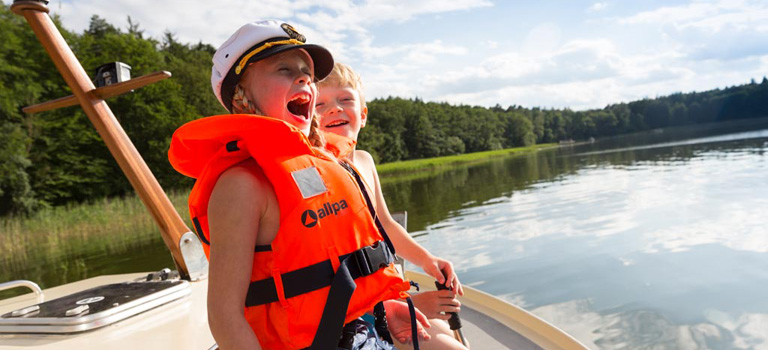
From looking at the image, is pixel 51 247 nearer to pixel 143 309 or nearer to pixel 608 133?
pixel 143 309

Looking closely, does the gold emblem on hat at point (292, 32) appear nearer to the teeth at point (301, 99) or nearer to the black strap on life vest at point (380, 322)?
the teeth at point (301, 99)

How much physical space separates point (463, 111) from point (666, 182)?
75726 millimetres

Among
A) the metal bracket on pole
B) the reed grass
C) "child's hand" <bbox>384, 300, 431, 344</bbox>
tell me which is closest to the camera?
"child's hand" <bbox>384, 300, 431, 344</bbox>

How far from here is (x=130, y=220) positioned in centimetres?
1834

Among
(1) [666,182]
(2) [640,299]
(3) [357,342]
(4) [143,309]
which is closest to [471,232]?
(2) [640,299]

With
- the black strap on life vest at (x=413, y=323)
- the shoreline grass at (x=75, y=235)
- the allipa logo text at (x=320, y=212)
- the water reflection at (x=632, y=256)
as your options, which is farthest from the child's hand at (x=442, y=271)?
the shoreline grass at (x=75, y=235)

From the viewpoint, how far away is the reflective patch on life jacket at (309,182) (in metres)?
1.29

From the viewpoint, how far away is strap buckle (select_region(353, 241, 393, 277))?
1375 millimetres

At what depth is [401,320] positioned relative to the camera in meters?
1.91

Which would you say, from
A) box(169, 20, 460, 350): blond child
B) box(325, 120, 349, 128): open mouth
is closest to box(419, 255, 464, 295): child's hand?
box(169, 20, 460, 350): blond child


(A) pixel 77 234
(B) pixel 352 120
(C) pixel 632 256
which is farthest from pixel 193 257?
(A) pixel 77 234

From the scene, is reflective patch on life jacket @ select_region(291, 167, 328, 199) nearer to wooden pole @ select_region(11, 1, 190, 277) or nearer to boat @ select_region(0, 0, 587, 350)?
boat @ select_region(0, 0, 587, 350)

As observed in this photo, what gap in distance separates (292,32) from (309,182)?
0.45m

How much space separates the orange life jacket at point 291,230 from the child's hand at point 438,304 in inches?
25.4
